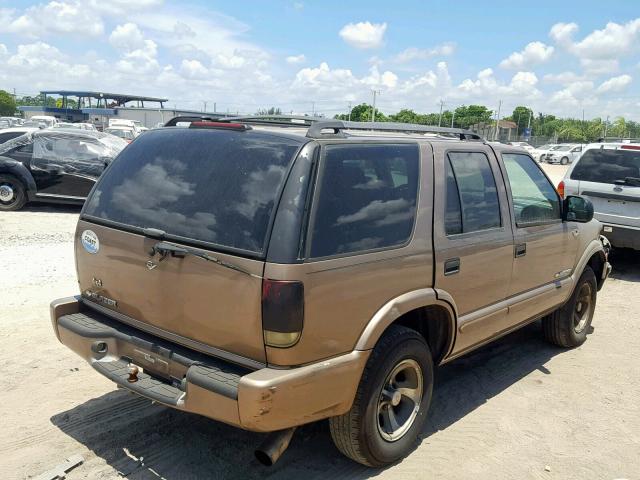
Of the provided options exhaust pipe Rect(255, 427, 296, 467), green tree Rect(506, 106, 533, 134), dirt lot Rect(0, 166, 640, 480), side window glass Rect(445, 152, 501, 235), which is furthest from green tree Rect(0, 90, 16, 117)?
exhaust pipe Rect(255, 427, 296, 467)

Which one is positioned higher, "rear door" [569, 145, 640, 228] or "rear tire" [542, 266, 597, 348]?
"rear door" [569, 145, 640, 228]

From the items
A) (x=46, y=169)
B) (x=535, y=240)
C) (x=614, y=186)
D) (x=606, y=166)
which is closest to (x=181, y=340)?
(x=535, y=240)

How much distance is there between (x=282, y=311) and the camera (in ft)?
9.09

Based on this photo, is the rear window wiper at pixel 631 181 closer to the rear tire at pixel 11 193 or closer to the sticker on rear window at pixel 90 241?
the sticker on rear window at pixel 90 241

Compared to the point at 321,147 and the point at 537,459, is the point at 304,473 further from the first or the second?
the point at 321,147

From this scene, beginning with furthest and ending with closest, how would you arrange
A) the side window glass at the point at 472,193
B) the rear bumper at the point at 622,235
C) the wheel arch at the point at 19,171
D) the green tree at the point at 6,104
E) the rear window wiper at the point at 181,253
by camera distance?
the green tree at the point at 6,104
the wheel arch at the point at 19,171
the rear bumper at the point at 622,235
the side window glass at the point at 472,193
the rear window wiper at the point at 181,253

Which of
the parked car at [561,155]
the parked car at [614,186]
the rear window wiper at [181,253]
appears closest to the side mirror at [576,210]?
the rear window wiper at [181,253]

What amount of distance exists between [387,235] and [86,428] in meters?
2.28

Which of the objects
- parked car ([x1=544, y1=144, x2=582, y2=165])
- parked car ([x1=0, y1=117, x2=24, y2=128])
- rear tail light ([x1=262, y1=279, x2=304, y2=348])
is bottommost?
parked car ([x1=544, y1=144, x2=582, y2=165])

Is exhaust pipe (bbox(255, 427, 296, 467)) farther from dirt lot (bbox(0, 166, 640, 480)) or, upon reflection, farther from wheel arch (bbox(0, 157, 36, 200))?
wheel arch (bbox(0, 157, 36, 200))

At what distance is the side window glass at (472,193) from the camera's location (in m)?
3.87

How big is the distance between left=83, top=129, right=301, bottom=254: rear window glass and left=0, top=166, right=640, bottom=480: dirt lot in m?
1.37

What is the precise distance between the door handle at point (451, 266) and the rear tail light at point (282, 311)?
123 centimetres

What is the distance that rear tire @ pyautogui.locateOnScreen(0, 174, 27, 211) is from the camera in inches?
464
